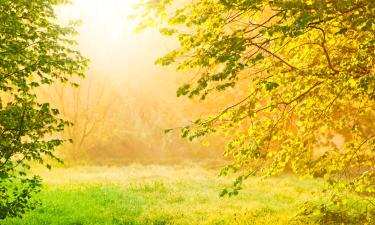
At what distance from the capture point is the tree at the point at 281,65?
9016 mm

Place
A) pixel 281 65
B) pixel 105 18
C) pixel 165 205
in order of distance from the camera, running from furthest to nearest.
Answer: pixel 105 18
pixel 165 205
pixel 281 65

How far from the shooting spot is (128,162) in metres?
43.1

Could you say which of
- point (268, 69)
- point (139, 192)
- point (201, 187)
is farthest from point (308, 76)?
point (201, 187)

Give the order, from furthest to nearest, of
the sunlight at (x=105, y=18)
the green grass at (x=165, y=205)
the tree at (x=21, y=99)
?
the sunlight at (x=105, y=18) < the green grass at (x=165, y=205) < the tree at (x=21, y=99)

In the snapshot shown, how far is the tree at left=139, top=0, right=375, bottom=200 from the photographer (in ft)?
29.6

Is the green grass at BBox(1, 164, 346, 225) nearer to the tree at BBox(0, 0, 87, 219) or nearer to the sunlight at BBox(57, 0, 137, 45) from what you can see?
the tree at BBox(0, 0, 87, 219)

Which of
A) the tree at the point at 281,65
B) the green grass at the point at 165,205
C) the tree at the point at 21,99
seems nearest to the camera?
the tree at the point at 281,65

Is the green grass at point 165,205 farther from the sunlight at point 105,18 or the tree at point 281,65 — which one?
the sunlight at point 105,18

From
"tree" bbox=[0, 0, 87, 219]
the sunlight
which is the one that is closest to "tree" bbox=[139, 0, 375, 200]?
"tree" bbox=[0, 0, 87, 219]

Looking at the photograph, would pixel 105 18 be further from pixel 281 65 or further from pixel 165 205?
pixel 281 65

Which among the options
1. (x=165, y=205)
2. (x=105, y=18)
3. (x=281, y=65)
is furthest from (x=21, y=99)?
(x=105, y=18)

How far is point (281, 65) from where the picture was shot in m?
11.4

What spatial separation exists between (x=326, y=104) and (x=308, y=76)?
1.65 m

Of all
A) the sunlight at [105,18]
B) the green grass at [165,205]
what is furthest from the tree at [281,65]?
the sunlight at [105,18]
